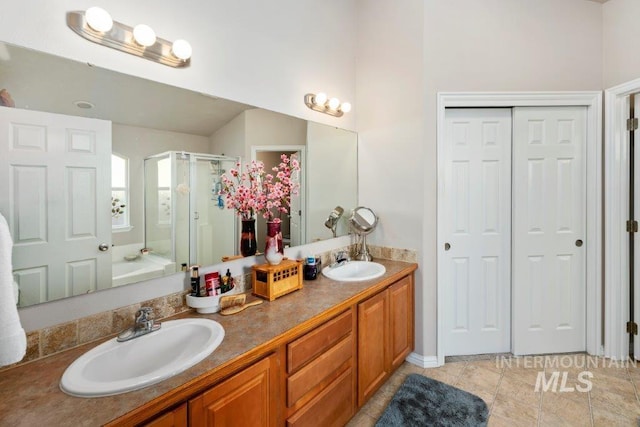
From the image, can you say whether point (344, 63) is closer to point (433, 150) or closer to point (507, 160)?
point (433, 150)

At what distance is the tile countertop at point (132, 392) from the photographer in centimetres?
76

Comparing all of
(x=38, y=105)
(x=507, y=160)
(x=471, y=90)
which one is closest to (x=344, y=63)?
(x=471, y=90)

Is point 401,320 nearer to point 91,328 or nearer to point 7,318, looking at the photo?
point 91,328

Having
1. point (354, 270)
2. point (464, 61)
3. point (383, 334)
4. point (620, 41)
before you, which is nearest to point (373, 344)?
point (383, 334)

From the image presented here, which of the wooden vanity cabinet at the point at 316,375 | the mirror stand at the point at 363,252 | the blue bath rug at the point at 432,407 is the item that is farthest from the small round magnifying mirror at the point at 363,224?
the blue bath rug at the point at 432,407

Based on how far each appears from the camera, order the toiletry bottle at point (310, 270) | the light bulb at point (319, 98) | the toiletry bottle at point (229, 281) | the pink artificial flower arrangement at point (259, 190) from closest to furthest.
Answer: the toiletry bottle at point (229, 281)
the pink artificial flower arrangement at point (259, 190)
the toiletry bottle at point (310, 270)
the light bulb at point (319, 98)

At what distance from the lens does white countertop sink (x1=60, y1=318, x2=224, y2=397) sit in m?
0.85

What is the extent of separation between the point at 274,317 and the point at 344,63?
217 centimetres

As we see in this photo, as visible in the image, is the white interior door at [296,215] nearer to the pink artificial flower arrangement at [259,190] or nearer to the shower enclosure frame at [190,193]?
the pink artificial flower arrangement at [259,190]

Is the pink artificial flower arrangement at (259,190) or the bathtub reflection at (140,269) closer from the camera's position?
the bathtub reflection at (140,269)

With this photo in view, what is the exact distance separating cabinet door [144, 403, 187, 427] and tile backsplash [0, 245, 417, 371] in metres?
0.54

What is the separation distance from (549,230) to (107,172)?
2.92m

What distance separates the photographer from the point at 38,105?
3.44 feet

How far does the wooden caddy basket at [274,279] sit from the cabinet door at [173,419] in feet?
2.33
